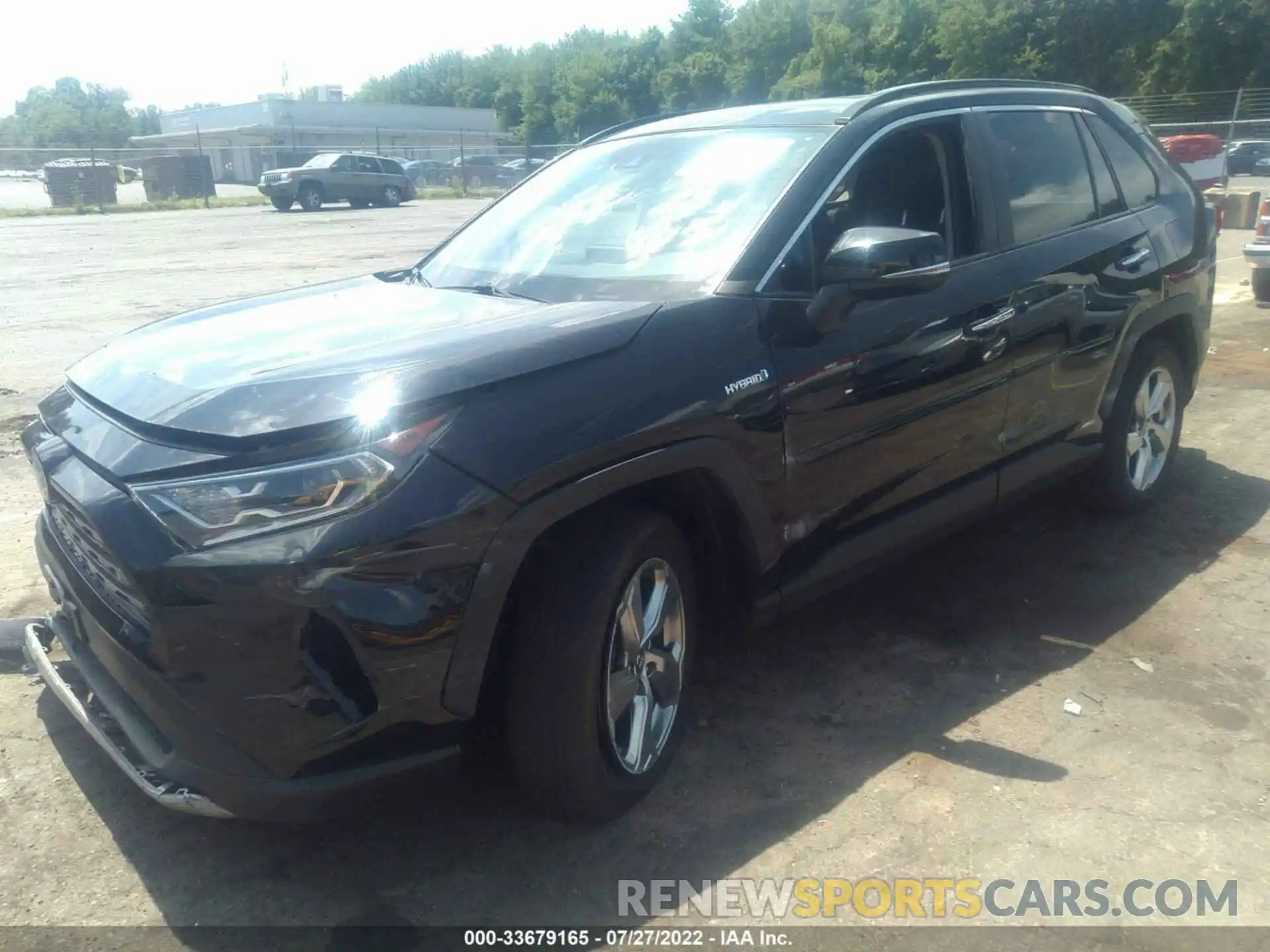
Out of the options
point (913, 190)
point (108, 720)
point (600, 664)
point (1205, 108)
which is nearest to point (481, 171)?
point (1205, 108)

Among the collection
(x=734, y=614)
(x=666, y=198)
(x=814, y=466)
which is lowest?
(x=734, y=614)

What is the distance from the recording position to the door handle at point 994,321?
375cm

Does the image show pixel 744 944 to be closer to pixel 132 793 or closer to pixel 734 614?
pixel 734 614

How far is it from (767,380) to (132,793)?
6.89 ft

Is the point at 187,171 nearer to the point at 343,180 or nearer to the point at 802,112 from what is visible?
the point at 343,180

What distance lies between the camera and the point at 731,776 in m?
3.16

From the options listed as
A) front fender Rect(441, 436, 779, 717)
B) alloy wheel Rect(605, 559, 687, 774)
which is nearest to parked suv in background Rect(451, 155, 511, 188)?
alloy wheel Rect(605, 559, 687, 774)

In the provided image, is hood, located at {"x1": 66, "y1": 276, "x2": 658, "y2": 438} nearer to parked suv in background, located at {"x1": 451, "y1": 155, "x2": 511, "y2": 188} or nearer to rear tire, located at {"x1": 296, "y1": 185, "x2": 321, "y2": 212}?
rear tire, located at {"x1": 296, "y1": 185, "x2": 321, "y2": 212}

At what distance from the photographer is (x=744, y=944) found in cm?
251

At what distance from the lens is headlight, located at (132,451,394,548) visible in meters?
2.29

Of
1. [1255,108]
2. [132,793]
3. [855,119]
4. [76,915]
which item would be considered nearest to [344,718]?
[76,915]

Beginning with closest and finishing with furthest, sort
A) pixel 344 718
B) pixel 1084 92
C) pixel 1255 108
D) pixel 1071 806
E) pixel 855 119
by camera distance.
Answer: pixel 344 718, pixel 1071 806, pixel 855 119, pixel 1084 92, pixel 1255 108

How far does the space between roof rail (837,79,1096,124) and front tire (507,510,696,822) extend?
1690 millimetres

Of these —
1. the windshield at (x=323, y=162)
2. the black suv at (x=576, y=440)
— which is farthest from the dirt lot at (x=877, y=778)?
the windshield at (x=323, y=162)
